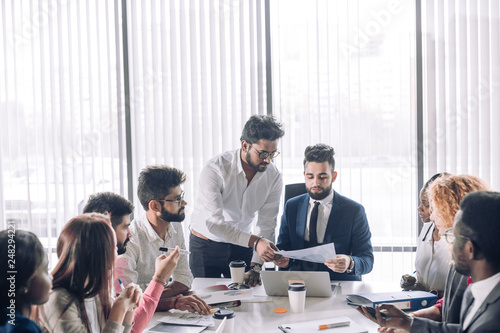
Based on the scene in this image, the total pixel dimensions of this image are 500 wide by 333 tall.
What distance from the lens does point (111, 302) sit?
175 cm

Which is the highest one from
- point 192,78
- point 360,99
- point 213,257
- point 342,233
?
point 192,78

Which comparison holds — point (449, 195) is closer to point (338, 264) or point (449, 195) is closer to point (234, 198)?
point (338, 264)

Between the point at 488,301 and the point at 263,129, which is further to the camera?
the point at 263,129

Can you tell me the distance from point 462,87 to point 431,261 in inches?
76.3

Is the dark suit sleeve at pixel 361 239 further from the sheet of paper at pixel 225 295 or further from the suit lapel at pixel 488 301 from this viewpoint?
the suit lapel at pixel 488 301

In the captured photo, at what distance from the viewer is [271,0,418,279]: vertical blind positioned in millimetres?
3932

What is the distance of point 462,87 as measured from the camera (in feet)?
12.8

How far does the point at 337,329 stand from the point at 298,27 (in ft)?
8.69

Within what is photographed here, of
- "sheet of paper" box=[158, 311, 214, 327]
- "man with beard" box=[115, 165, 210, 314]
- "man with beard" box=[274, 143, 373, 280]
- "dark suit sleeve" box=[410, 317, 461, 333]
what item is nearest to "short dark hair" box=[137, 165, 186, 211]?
"man with beard" box=[115, 165, 210, 314]

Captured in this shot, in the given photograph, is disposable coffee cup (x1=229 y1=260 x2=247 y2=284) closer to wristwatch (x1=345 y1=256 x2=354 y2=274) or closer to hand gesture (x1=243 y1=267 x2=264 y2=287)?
hand gesture (x1=243 y1=267 x2=264 y2=287)

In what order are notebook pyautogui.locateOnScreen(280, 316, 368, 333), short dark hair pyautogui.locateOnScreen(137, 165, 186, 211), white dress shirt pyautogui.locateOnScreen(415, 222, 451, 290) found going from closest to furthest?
notebook pyautogui.locateOnScreen(280, 316, 368, 333) → white dress shirt pyautogui.locateOnScreen(415, 222, 451, 290) → short dark hair pyautogui.locateOnScreen(137, 165, 186, 211)

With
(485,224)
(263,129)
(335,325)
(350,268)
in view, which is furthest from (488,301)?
(263,129)

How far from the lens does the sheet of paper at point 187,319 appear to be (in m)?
2.02

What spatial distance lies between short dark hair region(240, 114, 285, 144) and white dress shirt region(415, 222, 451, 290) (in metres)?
0.98
